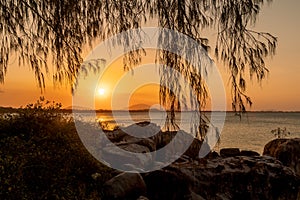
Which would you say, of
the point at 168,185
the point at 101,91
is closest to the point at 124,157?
the point at 168,185

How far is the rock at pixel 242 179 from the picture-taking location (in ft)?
29.2

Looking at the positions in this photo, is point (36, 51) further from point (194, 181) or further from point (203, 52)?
point (194, 181)

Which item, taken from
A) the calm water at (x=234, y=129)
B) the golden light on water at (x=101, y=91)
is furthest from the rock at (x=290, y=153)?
the golden light on water at (x=101, y=91)

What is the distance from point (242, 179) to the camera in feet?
30.6

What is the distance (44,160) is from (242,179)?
4.28 metres

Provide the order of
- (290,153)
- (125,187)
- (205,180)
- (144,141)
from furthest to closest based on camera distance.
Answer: (290,153) → (144,141) → (205,180) → (125,187)

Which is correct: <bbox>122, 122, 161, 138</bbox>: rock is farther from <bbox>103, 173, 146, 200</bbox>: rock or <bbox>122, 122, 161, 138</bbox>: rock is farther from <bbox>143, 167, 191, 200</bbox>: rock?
<bbox>103, 173, 146, 200</bbox>: rock

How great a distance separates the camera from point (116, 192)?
7781mm

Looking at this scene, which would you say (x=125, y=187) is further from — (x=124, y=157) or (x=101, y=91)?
(x=101, y=91)

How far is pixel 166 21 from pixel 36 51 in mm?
1376

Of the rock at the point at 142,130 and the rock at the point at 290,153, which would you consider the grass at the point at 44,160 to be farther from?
the rock at the point at 290,153

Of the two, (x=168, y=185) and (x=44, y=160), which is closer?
(x=44, y=160)

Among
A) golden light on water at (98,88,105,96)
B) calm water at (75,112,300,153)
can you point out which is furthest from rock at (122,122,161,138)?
golden light on water at (98,88,105,96)

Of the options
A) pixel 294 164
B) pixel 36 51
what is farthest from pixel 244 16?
pixel 294 164
